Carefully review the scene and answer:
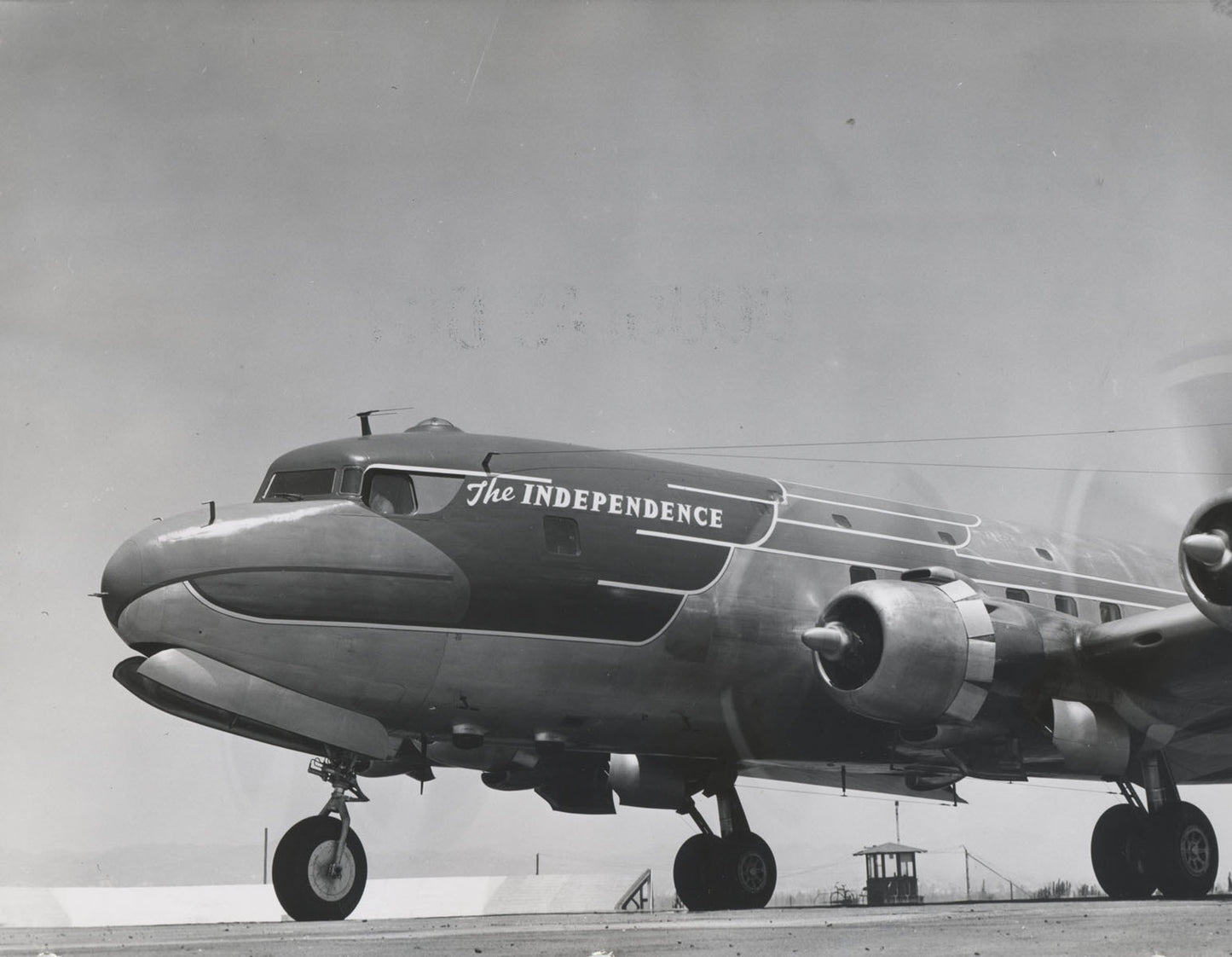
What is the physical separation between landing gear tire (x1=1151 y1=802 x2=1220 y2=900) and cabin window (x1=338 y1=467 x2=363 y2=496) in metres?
8.80

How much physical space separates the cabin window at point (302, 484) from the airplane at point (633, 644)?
0.02 metres

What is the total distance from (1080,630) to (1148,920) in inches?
186

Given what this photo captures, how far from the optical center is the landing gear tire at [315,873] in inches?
418

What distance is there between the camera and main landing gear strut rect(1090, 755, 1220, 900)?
13672 millimetres

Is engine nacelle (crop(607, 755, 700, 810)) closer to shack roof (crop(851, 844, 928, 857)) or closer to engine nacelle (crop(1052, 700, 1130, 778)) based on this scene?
engine nacelle (crop(1052, 700, 1130, 778))

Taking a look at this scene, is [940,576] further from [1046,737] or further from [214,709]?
[214,709]

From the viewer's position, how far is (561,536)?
12180mm

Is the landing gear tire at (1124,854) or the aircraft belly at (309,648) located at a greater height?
the aircraft belly at (309,648)

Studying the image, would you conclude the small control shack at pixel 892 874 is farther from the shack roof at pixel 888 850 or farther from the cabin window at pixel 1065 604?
the cabin window at pixel 1065 604

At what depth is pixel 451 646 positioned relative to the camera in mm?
11555

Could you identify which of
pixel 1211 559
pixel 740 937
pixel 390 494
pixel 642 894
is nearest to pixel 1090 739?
pixel 1211 559

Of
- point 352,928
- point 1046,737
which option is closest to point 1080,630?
point 1046,737

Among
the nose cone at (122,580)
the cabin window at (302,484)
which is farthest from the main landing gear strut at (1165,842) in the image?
the nose cone at (122,580)

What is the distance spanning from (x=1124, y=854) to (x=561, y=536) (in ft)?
24.1
